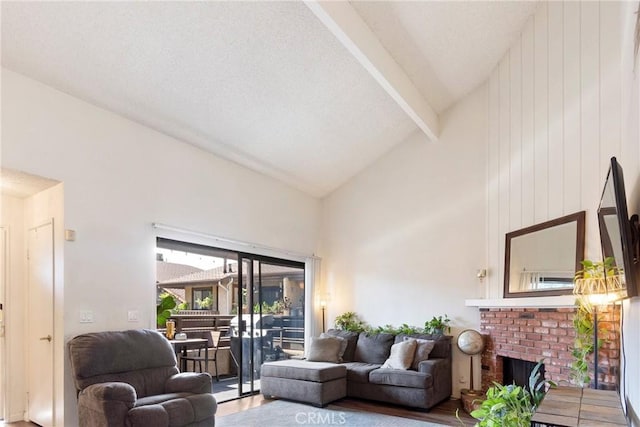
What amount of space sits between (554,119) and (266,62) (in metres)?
2.93

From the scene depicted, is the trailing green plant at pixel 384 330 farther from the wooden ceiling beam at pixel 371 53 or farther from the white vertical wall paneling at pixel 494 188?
the wooden ceiling beam at pixel 371 53

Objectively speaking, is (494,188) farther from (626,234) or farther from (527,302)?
(626,234)

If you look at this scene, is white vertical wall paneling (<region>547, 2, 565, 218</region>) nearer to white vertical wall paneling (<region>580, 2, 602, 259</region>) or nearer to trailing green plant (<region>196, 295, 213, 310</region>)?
white vertical wall paneling (<region>580, 2, 602, 259</region>)

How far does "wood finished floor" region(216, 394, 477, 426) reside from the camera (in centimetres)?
518

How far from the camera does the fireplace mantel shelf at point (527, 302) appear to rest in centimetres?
421

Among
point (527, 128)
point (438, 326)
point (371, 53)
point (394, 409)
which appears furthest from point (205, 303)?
point (527, 128)

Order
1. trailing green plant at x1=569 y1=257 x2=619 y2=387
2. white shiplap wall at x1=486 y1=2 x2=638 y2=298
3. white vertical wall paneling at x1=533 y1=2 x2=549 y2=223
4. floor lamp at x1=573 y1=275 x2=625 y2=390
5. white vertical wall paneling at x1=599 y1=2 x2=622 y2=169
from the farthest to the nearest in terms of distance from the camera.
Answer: white vertical wall paneling at x1=533 y1=2 x2=549 y2=223 < white shiplap wall at x1=486 y1=2 x2=638 y2=298 < white vertical wall paneling at x1=599 y1=2 x2=622 y2=169 < trailing green plant at x1=569 y1=257 x2=619 y2=387 < floor lamp at x1=573 y1=275 x2=625 y2=390

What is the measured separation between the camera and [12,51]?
375 cm

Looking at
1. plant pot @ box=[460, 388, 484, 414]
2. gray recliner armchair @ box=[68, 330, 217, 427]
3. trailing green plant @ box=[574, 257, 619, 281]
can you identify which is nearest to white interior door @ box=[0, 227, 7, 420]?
gray recliner armchair @ box=[68, 330, 217, 427]

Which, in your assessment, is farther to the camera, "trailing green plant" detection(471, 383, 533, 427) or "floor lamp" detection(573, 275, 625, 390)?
"floor lamp" detection(573, 275, 625, 390)

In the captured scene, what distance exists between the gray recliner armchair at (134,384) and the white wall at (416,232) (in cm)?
343

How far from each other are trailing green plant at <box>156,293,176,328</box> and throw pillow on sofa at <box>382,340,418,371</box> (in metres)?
2.74

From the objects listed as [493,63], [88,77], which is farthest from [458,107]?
[88,77]

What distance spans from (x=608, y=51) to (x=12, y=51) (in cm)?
482
